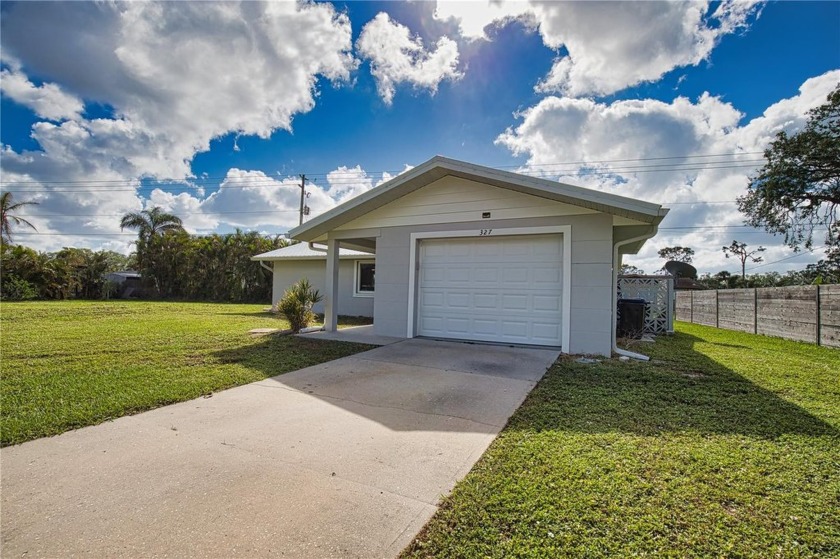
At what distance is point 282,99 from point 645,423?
12491 millimetres

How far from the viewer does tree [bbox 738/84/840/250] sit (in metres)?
13.3

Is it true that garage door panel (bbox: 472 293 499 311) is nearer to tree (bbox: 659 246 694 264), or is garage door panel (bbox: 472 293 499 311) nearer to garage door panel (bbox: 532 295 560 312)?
garage door panel (bbox: 532 295 560 312)

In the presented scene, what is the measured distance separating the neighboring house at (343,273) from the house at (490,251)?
4429 mm

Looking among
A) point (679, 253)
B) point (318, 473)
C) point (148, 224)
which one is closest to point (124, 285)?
point (148, 224)

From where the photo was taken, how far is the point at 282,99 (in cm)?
1167

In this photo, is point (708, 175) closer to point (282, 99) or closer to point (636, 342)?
point (636, 342)

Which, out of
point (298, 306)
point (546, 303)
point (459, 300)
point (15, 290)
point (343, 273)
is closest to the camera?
point (546, 303)

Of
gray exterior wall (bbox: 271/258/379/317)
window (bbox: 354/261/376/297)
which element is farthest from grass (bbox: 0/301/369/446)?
window (bbox: 354/261/376/297)

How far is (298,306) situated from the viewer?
368 inches

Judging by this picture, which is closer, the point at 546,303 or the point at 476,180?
the point at 546,303

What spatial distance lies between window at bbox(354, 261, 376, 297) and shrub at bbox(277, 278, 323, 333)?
4.41 meters

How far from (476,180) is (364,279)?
7.82 metres

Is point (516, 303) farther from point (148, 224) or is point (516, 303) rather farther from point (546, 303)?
point (148, 224)

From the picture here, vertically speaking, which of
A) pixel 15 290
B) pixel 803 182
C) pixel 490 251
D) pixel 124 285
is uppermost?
pixel 803 182
